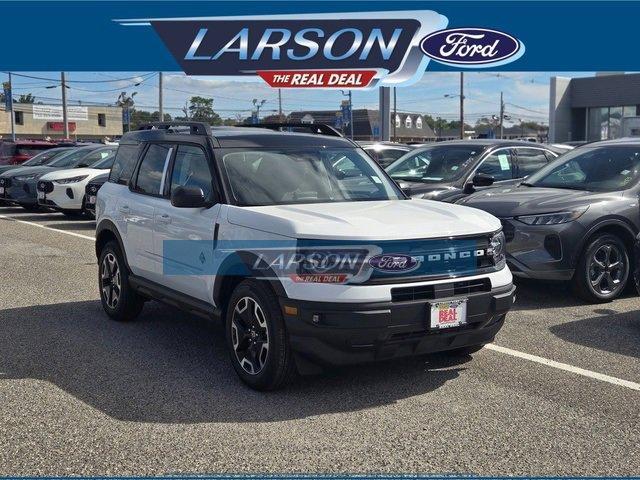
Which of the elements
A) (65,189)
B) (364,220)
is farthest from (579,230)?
(65,189)

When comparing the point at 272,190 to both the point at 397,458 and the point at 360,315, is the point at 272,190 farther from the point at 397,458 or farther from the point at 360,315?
the point at 397,458

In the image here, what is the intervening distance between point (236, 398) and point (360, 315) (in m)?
1.04

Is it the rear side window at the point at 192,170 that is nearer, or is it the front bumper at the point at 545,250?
the rear side window at the point at 192,170

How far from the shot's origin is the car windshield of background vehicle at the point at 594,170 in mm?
8523

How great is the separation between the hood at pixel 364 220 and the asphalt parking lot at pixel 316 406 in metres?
1.09

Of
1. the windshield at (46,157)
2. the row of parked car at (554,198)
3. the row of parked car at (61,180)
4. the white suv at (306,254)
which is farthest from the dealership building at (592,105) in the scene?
the white suv at (306,254)

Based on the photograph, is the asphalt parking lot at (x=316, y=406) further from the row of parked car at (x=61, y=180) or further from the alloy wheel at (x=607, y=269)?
the row of parked car at (x=61, y=180)

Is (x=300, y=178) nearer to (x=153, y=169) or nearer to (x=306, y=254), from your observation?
(x=306, y=254)

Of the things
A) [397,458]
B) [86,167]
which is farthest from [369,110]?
[397,458]

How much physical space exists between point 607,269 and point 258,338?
14.4ft

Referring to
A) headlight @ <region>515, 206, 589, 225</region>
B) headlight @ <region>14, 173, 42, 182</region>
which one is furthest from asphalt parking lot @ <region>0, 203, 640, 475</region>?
headlight @ <region>14, 173, 42, 182</region>

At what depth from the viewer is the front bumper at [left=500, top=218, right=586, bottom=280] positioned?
780cm

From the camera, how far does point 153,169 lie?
698 cm

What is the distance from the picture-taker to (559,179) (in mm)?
9141
